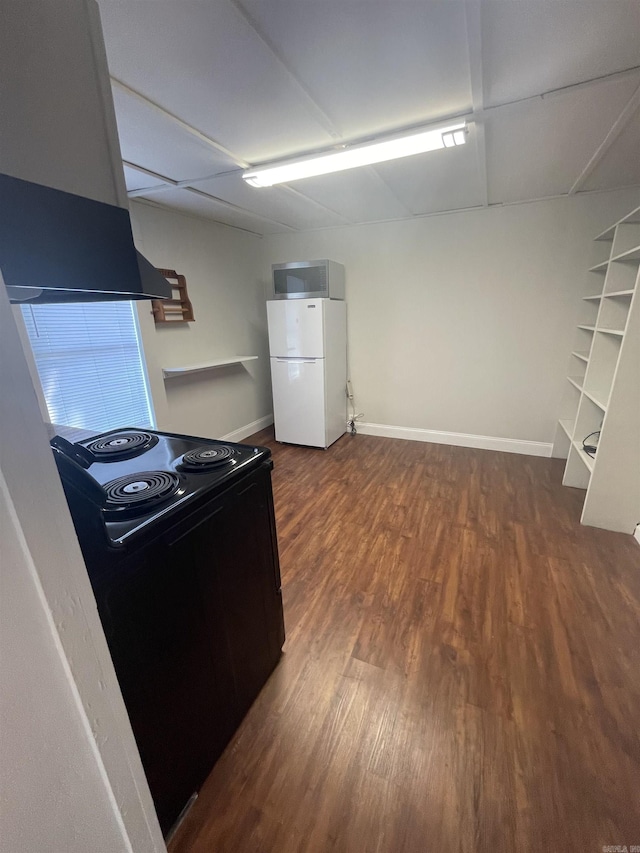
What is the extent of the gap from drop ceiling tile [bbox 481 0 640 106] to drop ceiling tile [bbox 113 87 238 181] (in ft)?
4.40

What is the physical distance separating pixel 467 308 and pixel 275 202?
6.76 ft

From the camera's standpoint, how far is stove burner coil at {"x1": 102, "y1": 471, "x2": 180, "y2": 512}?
93 cm

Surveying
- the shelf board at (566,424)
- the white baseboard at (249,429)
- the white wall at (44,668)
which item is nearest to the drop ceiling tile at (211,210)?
the white baseboard at (249,429)

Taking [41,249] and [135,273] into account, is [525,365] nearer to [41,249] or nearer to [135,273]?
[135,273]

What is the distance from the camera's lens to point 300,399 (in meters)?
3.77

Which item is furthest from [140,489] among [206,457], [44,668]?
[44,668]

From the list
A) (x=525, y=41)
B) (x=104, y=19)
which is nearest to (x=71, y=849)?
(x=104, y=19)

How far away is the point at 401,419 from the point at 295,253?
234 cm

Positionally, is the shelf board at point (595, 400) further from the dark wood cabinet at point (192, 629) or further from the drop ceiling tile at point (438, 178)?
the dark wood cabinet at point (192, 629)

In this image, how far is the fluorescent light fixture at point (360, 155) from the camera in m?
1.67

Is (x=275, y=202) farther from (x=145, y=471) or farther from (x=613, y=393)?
(x=613, y=393)

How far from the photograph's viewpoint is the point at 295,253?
13.3 feet

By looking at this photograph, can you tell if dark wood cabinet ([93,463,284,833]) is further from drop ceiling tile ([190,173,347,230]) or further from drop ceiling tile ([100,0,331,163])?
drop ceiling tile ([190,173,347,230])

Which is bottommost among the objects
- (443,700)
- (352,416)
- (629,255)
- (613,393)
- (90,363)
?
(443,700)
